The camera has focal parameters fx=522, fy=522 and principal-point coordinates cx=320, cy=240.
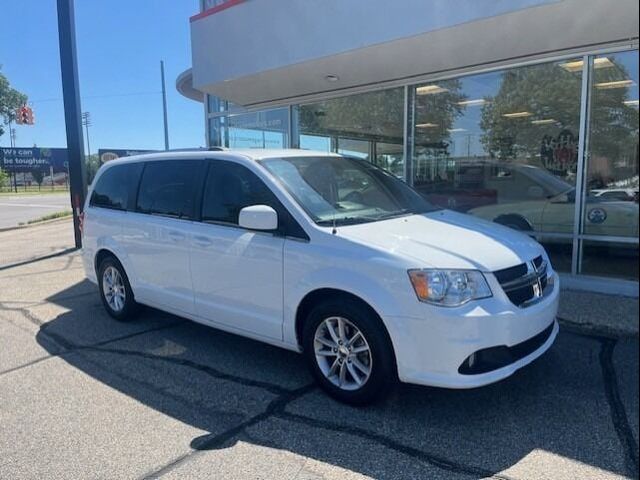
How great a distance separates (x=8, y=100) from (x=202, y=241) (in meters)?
36.0

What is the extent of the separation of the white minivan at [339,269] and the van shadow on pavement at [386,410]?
1.07 feet

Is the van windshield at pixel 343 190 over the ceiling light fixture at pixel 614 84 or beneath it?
beneath

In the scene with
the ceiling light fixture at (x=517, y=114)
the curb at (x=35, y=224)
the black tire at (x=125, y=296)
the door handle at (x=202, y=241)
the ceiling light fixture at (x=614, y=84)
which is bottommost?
the curb at (x=35, y=224)

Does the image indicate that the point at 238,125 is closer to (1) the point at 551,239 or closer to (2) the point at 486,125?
(2) the point at 486,125

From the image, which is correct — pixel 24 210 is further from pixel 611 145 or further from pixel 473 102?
pixel 611 145

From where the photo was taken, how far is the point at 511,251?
3.67 m

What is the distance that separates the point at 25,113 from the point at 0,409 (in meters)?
21.2

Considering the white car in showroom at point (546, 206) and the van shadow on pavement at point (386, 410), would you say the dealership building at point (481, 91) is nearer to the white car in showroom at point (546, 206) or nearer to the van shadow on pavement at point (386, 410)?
the white car in showroom at point (546, 206)

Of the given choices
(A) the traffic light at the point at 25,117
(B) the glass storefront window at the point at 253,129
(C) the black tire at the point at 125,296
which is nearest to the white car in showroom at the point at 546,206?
(B) the glass storefront window at the point at 253,129

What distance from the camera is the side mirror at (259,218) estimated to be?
384 cm

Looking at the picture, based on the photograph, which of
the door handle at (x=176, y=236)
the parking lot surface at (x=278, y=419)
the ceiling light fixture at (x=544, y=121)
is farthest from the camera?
the ceiling light fixture at (x=544, y=121)

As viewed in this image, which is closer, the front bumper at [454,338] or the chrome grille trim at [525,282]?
the front bumper at [454,338]

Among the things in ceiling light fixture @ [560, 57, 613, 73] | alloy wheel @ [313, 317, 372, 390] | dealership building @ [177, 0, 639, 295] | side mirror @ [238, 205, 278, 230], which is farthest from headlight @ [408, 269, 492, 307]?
ceiling light fixture @ [560, 57, 613, 73]

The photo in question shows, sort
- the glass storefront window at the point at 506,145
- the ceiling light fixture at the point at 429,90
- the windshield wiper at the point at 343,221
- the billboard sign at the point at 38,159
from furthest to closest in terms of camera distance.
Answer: the billboard sign at the point at 38,159, the ceiling light fixture at the point at 429,90, the glass storefront window at the point at 506,145, the windshield wiper at the point at 343,221
